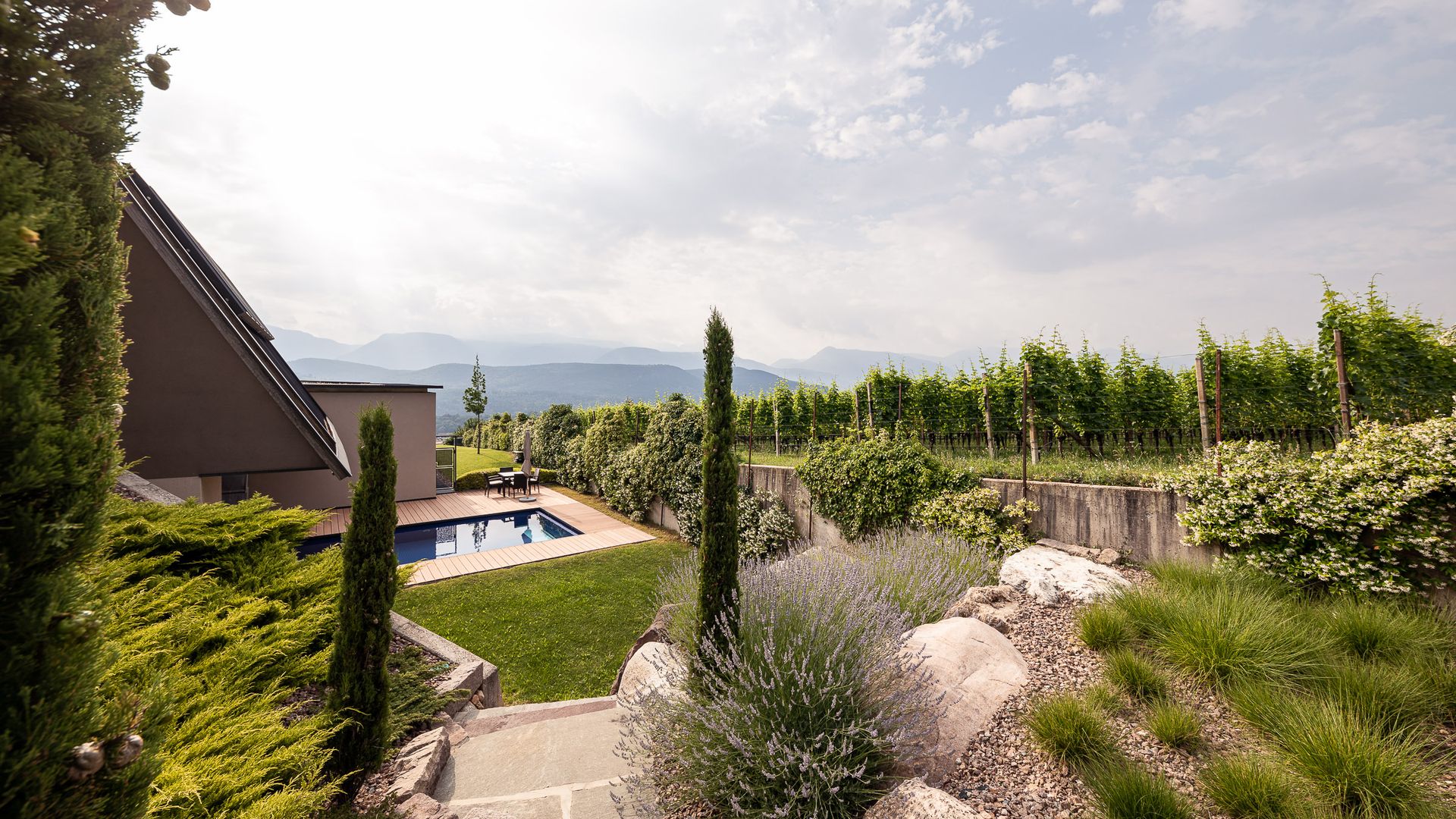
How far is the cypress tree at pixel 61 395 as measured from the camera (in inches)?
43.3

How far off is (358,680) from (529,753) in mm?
1127

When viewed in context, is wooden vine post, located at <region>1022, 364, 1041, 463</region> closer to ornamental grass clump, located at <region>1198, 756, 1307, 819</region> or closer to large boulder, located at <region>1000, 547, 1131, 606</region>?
large boulder, located at <region>1000, 547, 1131, 606</region>

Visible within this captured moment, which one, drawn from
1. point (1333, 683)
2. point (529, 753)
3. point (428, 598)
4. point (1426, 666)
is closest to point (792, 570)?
point (529, 753)

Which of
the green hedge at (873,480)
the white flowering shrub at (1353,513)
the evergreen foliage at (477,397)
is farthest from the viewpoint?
the evergreen foliage at (477,397)

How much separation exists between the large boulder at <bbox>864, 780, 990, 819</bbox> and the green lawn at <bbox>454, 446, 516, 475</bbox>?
63.4 ft

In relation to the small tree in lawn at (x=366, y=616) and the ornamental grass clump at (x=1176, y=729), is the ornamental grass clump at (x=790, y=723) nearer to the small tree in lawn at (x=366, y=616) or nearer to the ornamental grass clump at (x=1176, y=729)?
the ornamental grass clump at (x=1176, y=729)

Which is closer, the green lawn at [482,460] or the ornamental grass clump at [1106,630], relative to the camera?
the ornamental grass clump at [1106,630]

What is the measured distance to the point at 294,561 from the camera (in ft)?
14.8

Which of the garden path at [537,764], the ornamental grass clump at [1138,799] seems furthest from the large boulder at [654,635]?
the ornamental grass clump at [1138,799]

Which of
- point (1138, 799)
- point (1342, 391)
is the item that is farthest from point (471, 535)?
point (1342, 391)

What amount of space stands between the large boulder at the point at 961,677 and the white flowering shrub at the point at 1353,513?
10.2 ft

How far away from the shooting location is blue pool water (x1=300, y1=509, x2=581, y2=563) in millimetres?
11070

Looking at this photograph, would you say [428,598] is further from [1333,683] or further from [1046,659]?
[1333,683]

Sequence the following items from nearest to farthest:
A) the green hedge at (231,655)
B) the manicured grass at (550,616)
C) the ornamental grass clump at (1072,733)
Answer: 1. the green hedge at (231,655)
2. the ornamental grass clump at (1072,733)
3. the manicured grass at (550,616)
